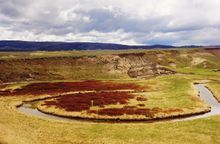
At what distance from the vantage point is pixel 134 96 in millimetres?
92312

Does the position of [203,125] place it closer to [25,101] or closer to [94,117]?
[94,117]

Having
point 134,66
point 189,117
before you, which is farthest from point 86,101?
point 134,66

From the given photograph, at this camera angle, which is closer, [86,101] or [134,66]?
[86,101]

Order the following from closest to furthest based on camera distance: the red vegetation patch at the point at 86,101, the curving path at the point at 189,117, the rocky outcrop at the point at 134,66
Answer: the curving path at the point at 189,117, the red vegetation patch at the point at 86,101, the rocky outcrop at the point at 134,66

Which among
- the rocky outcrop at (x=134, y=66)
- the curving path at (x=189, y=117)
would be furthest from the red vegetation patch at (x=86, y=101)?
the rocky outcrop at (x=134, y=66)

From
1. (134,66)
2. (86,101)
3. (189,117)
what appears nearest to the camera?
(189,117)

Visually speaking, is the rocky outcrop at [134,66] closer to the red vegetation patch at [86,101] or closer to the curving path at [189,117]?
the curving path at [189,117]

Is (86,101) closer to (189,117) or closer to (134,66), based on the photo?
(189,117)

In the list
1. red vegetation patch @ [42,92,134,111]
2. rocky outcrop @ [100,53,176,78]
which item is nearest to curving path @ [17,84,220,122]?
red vegetation patch @ [42,92,134,111]

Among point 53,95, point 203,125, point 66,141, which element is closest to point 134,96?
point 53,95

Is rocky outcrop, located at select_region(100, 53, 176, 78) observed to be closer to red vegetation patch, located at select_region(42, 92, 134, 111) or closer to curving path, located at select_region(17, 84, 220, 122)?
curving path, located at select_region(17, 84, 220, 122)

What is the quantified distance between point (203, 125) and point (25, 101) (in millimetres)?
45590

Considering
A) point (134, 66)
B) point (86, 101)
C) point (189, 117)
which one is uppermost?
point (189, 117)

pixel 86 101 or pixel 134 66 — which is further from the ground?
pixel 86 101
